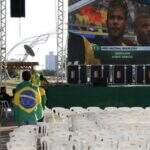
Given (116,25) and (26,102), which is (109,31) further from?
(26,102)

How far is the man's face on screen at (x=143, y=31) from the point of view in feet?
86.0

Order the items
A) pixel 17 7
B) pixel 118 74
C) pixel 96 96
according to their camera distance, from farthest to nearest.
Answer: pixel 118 74 < pixel 96 96 < pixel 17 7

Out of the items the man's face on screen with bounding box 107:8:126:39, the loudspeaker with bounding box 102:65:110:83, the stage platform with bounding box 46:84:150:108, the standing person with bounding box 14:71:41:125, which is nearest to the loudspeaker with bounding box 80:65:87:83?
the loudspeaker with bounding box 102:65:110:83

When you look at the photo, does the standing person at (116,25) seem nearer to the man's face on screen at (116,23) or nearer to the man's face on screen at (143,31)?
the man's face on screen at (116,23)

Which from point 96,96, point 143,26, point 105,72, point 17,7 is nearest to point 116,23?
point 143,26

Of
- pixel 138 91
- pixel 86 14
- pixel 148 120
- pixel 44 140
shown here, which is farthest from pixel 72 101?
pixel 44 140

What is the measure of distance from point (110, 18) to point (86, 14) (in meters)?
0.97

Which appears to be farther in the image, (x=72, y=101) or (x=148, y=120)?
(x=72, y=101)

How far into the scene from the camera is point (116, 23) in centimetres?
2598

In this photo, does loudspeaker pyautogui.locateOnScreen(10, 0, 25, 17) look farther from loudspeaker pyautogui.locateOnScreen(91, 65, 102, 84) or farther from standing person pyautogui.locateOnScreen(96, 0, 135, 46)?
loudspeaker pyautogui.locateOnScreen(91, 65, 102, 84)

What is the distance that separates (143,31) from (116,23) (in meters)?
1.16

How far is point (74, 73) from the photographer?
25688 millimetres

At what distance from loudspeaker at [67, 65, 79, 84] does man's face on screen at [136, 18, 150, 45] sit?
2.81 meters

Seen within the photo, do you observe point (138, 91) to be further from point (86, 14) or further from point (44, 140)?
point (44, 140)
